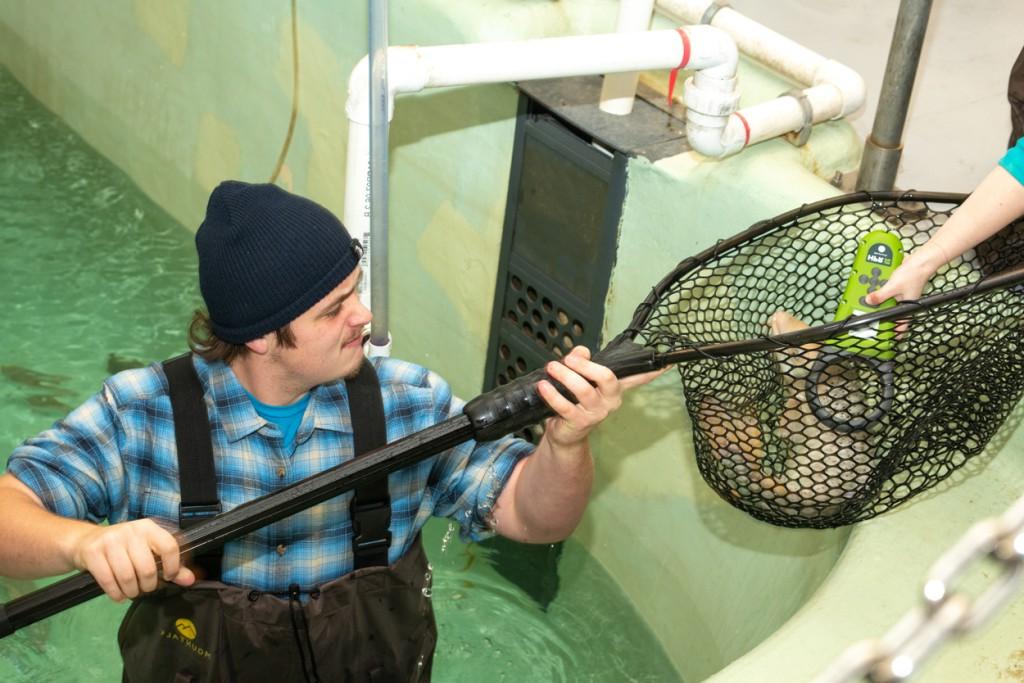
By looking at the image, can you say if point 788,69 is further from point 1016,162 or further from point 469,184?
point 1016,162

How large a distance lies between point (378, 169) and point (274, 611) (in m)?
0.67

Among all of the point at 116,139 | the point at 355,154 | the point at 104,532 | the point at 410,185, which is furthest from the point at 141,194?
the point at 104,532

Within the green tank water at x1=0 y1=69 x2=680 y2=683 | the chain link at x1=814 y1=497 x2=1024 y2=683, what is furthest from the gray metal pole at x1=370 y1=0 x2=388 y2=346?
the chain link at x1=814 y1=497 x2=1024 y2=683

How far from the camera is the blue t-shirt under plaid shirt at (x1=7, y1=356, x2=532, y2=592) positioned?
1.49 m

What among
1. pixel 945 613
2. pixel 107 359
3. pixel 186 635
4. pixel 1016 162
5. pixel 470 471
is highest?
pixel 945 613

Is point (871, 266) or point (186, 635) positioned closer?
point (186, 635)

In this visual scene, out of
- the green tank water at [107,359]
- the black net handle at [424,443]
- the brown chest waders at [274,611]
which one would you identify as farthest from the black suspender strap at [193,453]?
the green tank water at [107,359]

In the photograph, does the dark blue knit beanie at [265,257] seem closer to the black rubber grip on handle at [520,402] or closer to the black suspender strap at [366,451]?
the black suspender strap at [366,451]

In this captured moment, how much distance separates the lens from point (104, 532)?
130cm

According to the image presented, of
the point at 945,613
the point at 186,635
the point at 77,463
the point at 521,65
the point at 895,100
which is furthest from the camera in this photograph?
the point at 895,100

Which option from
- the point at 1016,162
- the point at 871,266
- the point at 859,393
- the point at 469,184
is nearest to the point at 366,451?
the point at 859,393

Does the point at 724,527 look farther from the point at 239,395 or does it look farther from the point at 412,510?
the point at 239,395

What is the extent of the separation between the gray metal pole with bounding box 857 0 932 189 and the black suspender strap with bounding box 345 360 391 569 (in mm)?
1089

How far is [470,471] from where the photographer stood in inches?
64.0
